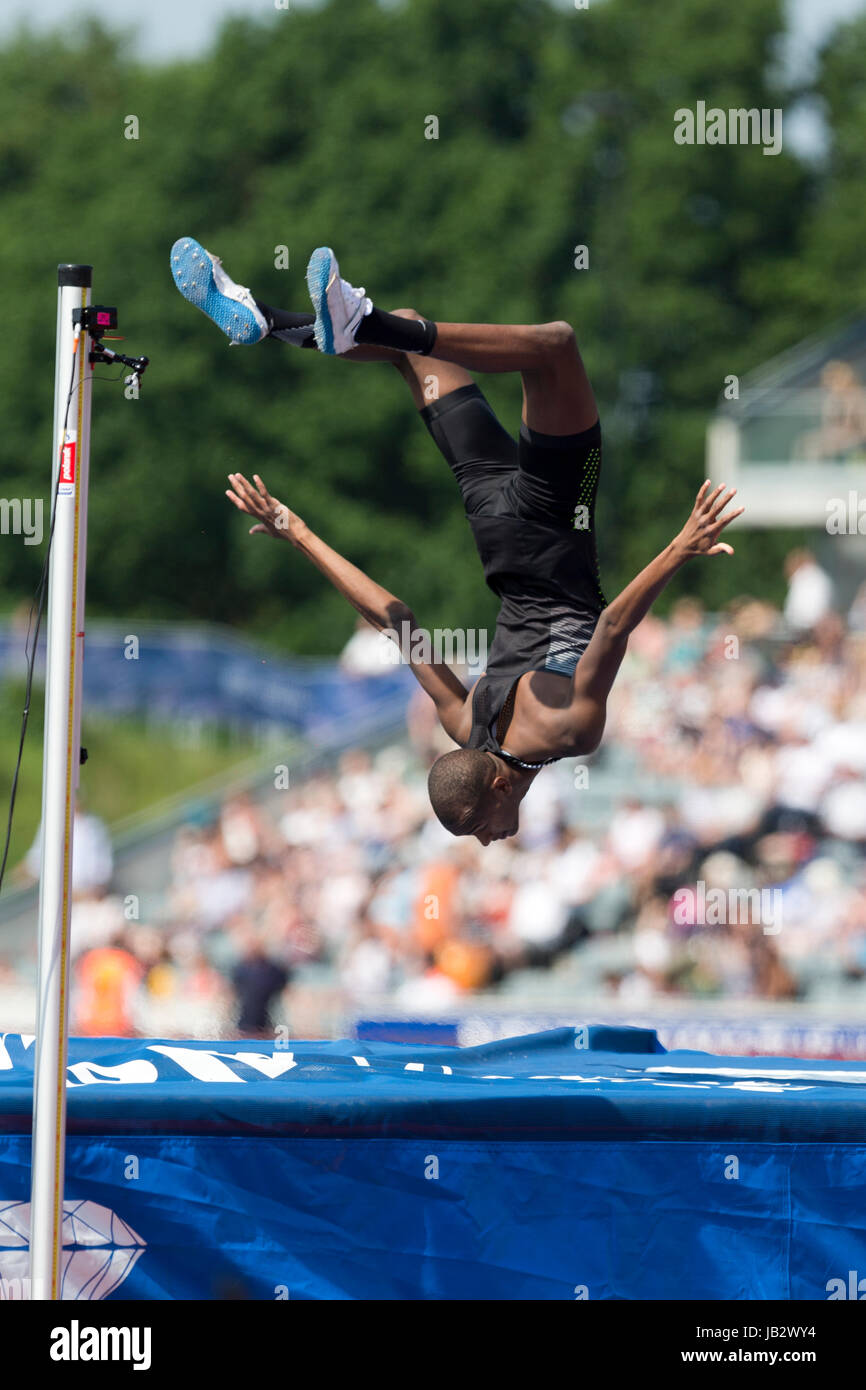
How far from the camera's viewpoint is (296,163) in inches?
1145

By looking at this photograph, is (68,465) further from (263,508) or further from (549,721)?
(549,721)

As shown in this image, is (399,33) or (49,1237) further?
(399,33)

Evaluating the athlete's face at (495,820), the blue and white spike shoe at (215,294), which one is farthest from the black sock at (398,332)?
the athlete's face at (495,820)

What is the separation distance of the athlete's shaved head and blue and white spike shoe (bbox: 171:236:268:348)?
53.3 inches

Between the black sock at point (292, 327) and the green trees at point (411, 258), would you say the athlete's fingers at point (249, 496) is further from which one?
the green trees at point (411, 258)

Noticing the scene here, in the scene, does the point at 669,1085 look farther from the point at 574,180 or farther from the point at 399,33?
the point at 399,33

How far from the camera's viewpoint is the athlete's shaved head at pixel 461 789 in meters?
5.00

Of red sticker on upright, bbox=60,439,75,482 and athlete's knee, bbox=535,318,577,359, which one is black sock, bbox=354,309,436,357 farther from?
red sticker on upright, bbox=60,439,75,482

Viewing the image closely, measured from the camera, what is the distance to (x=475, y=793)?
501cm

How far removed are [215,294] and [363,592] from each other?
4.03 ft

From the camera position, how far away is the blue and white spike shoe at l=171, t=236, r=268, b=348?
4.56 meters

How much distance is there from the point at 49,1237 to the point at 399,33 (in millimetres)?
26796

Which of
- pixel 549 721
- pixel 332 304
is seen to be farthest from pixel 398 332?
pixel 549 721
